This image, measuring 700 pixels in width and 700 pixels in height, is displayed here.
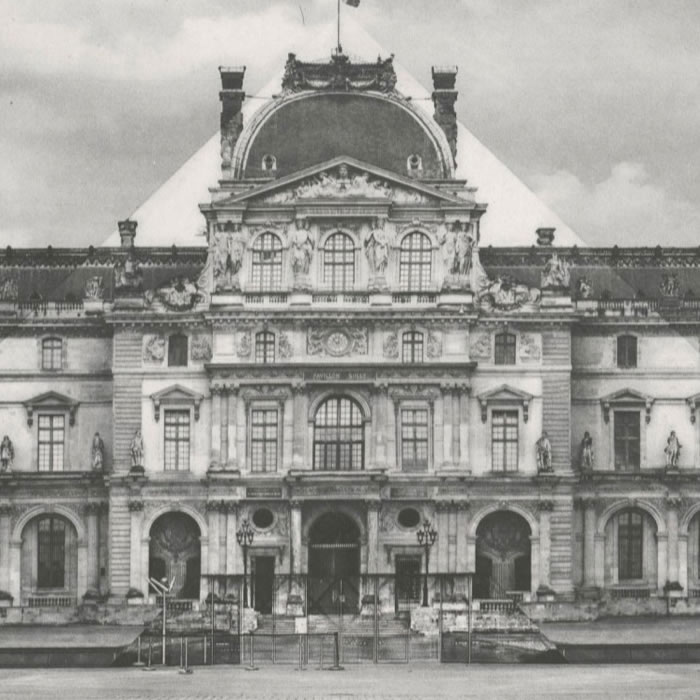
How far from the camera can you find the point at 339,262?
73.4 metres

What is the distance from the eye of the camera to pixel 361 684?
48969 mm

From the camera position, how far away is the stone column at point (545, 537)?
72438mm

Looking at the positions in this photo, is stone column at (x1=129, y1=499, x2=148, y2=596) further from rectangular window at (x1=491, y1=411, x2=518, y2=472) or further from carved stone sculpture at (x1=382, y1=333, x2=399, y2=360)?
rectangular window at (x1=491, y1=411, x2=518, y2=472)

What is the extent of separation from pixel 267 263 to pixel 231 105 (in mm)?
7819

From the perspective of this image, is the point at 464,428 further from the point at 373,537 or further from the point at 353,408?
the point at 373,537

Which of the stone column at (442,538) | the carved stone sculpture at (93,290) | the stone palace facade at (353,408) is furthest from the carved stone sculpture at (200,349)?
the stone column at (442,538)

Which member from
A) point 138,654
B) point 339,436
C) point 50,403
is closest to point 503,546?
point 339,436

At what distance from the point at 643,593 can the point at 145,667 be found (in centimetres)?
2555

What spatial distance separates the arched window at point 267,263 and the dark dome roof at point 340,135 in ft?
9.44

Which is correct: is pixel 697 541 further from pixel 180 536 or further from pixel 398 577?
pixel 180 536

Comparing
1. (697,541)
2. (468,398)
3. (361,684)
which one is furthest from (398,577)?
(361,684)

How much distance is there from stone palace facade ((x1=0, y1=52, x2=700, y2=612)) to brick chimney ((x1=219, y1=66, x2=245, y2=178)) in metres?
1.47

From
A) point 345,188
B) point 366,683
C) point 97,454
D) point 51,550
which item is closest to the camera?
point 366,683

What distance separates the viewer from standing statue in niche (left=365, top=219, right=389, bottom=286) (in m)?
72.9
